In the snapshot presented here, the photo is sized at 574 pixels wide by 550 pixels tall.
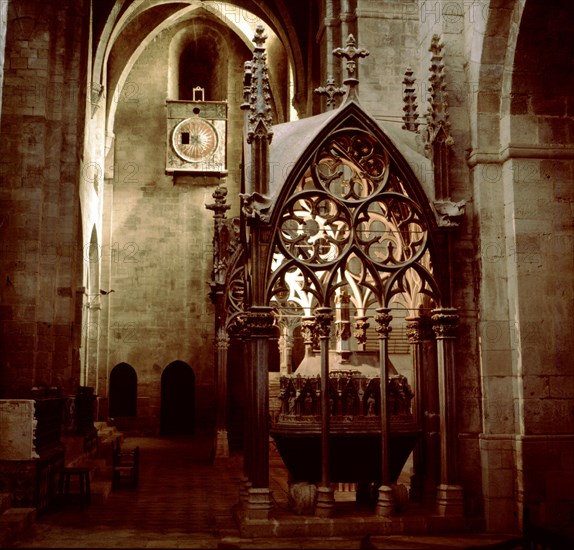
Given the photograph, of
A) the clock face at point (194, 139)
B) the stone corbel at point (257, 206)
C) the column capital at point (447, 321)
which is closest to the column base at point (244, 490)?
the column capital at point (447, 321)

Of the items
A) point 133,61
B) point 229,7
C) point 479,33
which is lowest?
point 479,33

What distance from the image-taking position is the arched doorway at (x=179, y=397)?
2427cm

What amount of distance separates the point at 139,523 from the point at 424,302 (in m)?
3.43

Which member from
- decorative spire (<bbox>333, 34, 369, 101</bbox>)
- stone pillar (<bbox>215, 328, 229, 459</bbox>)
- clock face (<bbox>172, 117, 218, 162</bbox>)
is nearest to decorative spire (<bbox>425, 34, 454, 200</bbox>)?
decorative spire (<bbox>333, 34, 369, 101</bbox>)

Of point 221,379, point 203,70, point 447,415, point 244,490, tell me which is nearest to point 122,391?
point 221,379

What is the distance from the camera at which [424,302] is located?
26.4 ft

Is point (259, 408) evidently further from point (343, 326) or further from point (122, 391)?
point (122, 391)

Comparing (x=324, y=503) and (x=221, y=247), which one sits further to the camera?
(x=221, y=247)

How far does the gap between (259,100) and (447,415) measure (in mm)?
3240

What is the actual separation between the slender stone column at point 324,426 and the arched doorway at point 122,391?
17.6 m

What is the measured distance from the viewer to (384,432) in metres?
7.09

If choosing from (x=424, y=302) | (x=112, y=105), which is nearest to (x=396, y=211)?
(x=424, y=302)

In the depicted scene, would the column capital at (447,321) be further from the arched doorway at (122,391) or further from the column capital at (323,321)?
the arched doorway at (122,391)

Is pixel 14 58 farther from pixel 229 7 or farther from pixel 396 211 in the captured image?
pixel 229 7
